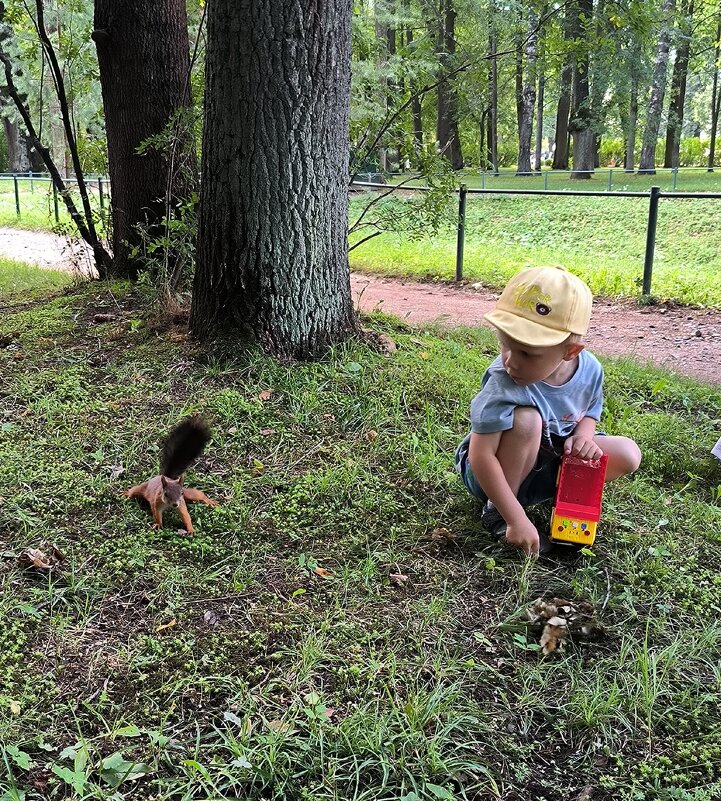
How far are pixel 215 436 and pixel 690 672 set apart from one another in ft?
7.19

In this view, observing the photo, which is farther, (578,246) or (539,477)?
(578,246)

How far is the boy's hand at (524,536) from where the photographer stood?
263 cm

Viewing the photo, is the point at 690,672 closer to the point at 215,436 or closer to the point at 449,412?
the point at 449,412

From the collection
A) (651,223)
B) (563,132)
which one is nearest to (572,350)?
(651,223)

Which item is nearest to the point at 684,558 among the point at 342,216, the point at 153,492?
the point at 153,492

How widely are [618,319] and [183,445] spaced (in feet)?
18.3

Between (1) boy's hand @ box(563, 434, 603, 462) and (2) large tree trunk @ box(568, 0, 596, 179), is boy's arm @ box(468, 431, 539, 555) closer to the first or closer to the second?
(1) boy's hand @ box(563, 434, 603, 462)

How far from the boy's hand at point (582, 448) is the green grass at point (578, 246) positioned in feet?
14.1

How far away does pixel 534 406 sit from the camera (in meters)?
2.55

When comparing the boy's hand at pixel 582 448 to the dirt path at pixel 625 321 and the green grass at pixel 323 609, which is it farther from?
the dirt path at pixel 625 321

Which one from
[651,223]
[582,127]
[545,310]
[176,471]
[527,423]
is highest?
[582,127]

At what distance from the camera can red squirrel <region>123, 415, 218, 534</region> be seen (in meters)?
2.58

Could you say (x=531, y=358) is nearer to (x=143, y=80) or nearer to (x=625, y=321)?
(x=143, y=80)

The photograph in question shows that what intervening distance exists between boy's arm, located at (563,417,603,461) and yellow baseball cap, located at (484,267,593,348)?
439mm
